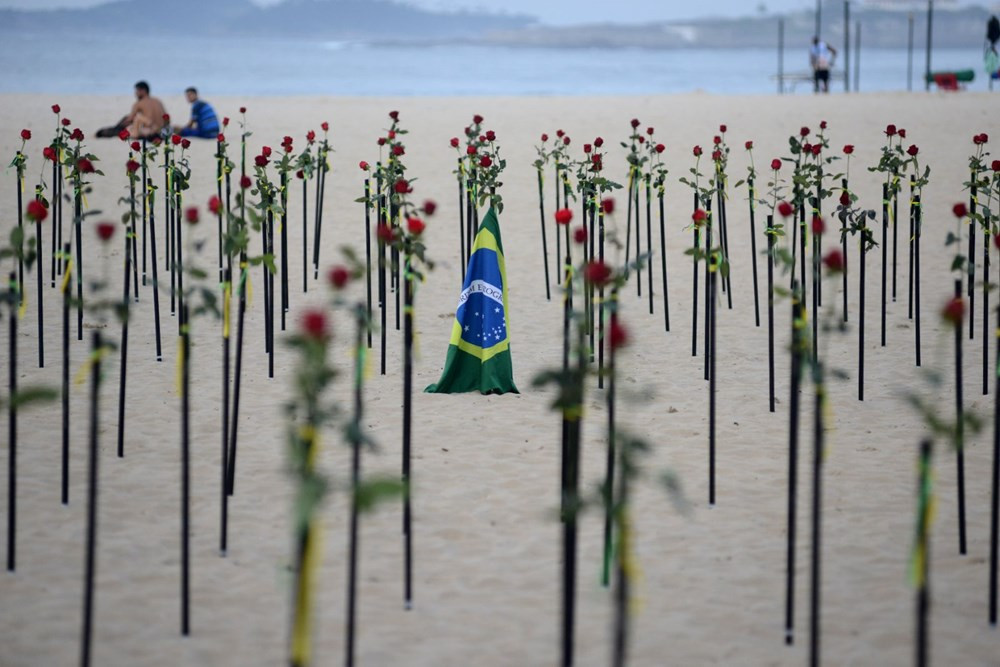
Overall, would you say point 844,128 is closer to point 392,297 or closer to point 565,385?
point 392,297

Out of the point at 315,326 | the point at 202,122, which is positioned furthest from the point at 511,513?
the point at 202,122

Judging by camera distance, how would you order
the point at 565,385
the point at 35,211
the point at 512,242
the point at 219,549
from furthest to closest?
the point at 512,242 → the point at 219,549 → the point at 35,211 → the point at 565,385

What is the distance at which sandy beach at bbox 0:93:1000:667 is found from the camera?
13.9 feet

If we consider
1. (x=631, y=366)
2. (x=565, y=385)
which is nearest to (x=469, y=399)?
(x=631, y=366)

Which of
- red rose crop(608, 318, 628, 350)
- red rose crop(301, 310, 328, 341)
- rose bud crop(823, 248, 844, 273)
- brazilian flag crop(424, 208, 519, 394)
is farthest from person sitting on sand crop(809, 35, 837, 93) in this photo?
red rose crop(301, 310, 328, 341)

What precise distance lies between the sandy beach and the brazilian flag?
13 centimetres

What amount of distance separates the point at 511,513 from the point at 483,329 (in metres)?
1.72

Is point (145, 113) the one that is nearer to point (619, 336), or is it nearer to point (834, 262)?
point (834, 262)

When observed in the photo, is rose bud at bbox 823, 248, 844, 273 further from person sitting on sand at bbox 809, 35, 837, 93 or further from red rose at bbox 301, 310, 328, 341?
person sitting on sand at bbox 809, 35, 837, 93

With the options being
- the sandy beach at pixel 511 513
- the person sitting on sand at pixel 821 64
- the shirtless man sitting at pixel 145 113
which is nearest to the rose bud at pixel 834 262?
the sandy beach at pixel 511 513

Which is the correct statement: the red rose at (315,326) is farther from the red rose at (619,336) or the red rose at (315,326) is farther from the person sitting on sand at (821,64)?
the person sitting on sand at (821,64)

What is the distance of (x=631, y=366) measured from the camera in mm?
7977

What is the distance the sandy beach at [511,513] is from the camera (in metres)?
4.24

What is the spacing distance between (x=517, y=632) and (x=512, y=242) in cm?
791
